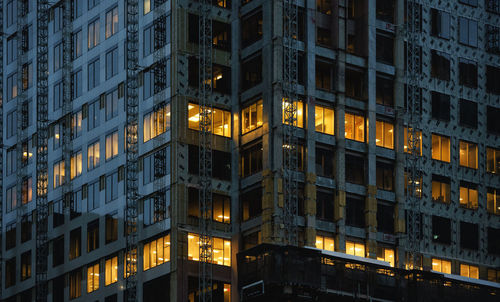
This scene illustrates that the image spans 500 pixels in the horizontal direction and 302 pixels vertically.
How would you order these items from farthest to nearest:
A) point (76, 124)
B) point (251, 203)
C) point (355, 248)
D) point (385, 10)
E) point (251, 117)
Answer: point (76, 124)
point (385, 10)
point (251, 117)
point (355, 248)
point (251, 203)

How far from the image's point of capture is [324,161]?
12544cm

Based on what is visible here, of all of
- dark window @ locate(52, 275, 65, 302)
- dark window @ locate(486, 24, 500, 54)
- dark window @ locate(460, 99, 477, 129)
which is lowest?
dark window @ locate(52, 275, 65, 302)

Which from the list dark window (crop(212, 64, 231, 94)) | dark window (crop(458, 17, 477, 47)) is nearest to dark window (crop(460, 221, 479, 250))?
dark window (crop(458, 17, 477, 47))

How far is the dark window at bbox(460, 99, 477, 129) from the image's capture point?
445 ft

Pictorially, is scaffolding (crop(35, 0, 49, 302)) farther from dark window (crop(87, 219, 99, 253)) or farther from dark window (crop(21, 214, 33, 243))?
dark window (crop(87, 219, 99, 253))

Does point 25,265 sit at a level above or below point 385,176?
below

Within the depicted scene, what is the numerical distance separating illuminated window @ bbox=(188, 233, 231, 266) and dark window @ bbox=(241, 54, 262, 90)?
45.6 feet

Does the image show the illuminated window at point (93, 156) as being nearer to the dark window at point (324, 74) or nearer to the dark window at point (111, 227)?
the dark window at point (111, 227)

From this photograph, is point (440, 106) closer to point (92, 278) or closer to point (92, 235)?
point (92, 235)

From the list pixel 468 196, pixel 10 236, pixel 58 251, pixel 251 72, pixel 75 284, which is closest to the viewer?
pixel 251 72

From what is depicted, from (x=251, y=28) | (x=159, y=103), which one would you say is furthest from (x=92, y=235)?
(x=251, y=28)

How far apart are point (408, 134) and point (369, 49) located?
27.3 ft

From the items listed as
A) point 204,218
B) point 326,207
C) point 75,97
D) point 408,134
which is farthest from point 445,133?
point 75,97

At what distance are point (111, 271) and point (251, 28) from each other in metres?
24.9
